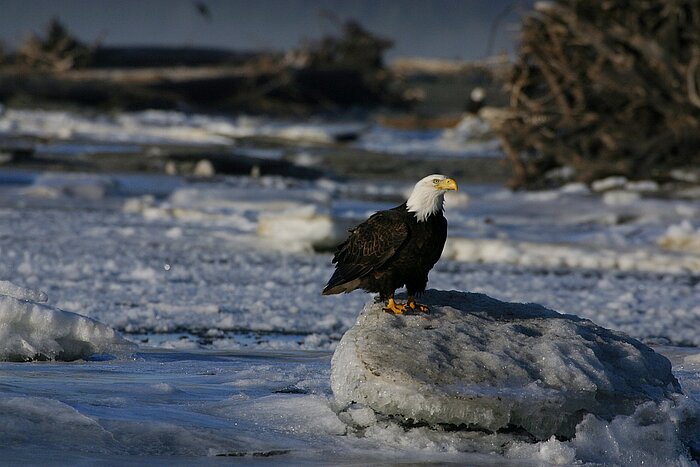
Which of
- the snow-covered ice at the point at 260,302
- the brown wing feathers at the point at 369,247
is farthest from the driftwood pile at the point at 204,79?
the brown wing feathers at the point at 369,247

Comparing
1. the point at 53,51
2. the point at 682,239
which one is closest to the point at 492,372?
the point at 682,239

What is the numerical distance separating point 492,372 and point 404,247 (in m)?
0.74

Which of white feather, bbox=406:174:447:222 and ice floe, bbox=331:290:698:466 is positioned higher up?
white feather, bbox=406:174:447:222

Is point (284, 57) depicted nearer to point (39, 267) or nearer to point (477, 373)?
point (39, 267)

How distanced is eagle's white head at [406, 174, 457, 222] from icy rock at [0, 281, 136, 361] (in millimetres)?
1482

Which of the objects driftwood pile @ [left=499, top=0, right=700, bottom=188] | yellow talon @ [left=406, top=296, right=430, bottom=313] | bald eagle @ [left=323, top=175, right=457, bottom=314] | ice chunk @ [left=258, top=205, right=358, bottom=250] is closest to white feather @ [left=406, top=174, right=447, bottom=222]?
bald eagle @ [left=323, top=175, right=457, bottom=314]

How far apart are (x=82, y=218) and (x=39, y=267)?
3.69m

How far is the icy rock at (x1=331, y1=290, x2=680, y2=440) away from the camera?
4.09 m

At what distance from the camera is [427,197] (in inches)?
187

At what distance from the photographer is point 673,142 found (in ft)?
52.5

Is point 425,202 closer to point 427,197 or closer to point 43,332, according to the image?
point 427,197

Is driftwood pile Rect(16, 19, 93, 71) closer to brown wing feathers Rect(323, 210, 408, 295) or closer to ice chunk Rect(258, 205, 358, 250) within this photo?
ice chunk Rect(258, 205, 358, 250)

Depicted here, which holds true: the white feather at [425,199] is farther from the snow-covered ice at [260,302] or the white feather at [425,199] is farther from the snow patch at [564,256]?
the snow patch at [564,256]

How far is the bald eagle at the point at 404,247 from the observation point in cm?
472
